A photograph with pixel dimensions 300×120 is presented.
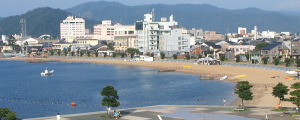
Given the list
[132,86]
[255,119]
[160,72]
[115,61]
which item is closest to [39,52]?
[115,61]

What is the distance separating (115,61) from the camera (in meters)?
94.9

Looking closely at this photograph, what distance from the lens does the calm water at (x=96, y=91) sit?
39.8 meters

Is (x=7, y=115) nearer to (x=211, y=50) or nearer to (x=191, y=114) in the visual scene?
(x=191, y=114)

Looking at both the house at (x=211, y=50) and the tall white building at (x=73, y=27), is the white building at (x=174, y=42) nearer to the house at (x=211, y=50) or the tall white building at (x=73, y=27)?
the house at (x=211, y=50)

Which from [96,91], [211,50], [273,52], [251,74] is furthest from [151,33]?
[96,91]

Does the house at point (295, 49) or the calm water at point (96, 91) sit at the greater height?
the house at point (295, 49)

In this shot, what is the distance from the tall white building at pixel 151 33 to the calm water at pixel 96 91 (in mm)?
30518

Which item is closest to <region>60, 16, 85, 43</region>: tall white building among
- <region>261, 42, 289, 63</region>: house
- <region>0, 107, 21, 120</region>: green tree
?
<region>261, 42, 289, 63</region>: house

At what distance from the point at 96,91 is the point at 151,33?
51.6 meters

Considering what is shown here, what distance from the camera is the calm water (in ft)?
131

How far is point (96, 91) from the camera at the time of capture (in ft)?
164

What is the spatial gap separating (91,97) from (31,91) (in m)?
9.58

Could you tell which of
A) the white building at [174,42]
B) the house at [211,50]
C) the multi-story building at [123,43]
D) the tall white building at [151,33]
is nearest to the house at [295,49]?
the house at [211,50]

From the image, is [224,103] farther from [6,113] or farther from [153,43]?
[153,43]
